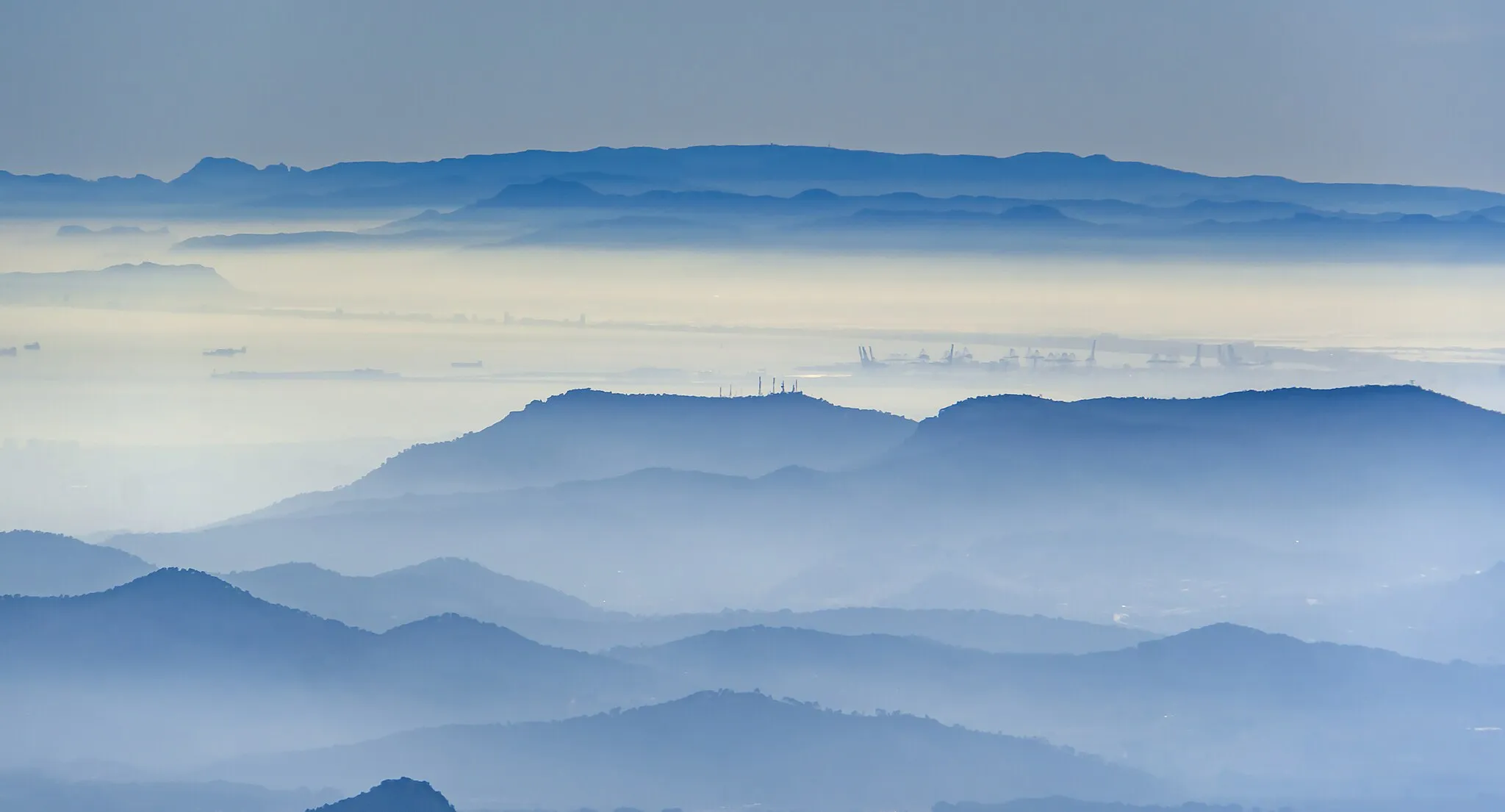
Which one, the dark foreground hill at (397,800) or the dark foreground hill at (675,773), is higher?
the dark foreground hill at (397,800)

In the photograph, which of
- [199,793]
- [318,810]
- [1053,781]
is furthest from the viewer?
[1053,781]

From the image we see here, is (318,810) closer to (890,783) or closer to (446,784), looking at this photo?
(446,784)

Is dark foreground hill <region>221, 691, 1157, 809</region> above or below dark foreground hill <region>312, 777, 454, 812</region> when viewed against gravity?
below

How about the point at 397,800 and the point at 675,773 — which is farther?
the point at 675,773

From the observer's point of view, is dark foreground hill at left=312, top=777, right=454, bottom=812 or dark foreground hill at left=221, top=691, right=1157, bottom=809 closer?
dark foreground hill at left=312, top=777, right=454, bottom=812

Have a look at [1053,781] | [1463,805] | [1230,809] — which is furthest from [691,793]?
[1463,805]

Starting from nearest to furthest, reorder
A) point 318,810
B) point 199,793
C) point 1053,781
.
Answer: point 318,810
point 199,793
point 1053,781

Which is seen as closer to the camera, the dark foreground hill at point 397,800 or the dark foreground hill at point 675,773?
the dark foreground hill at point 397,800

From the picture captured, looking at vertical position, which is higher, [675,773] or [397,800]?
[397,800]
